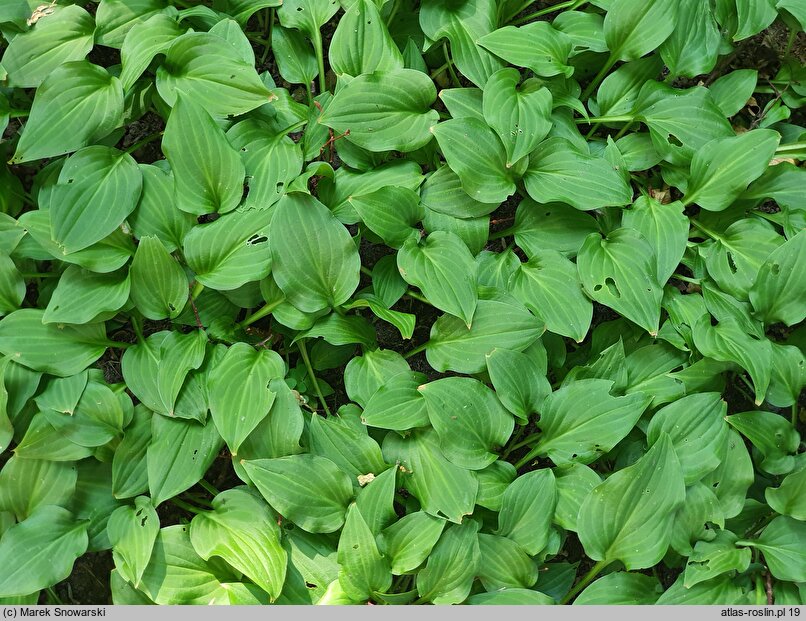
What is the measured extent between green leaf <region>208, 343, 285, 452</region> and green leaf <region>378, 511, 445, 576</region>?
1.57 feet

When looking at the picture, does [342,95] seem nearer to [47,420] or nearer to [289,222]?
[289,222]

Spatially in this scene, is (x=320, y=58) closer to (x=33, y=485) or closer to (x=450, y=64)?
(x=450, y=64)

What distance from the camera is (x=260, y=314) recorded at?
193 centimetres

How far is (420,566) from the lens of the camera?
1840mm

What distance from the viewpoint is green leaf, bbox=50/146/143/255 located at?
1.79 metres

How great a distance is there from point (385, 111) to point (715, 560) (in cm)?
157

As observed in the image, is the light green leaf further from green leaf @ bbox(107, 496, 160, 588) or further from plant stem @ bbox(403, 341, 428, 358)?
green leaf @ bbox(107, 496, 160, 588)

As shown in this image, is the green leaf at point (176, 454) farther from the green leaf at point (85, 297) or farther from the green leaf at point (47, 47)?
the green leaf at point (47, 47)

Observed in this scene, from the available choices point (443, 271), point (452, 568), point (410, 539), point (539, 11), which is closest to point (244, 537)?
point (410, 539)

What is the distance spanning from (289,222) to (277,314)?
28cm

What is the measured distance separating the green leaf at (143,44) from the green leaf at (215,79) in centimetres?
5

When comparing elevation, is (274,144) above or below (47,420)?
above

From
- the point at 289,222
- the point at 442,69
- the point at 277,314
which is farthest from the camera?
the point at 442,69

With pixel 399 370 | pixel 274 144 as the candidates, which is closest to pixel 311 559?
pixel 399 370
